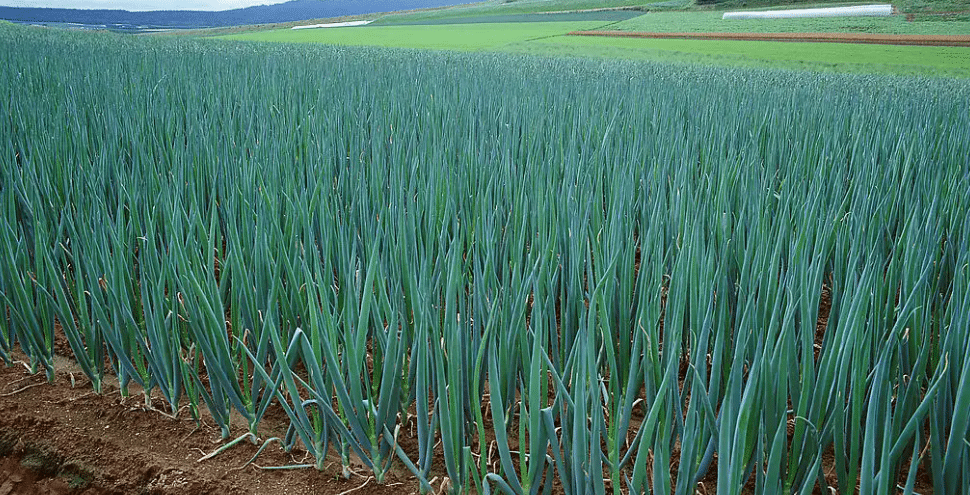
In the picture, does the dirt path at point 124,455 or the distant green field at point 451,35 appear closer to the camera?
the dirt path at point 124,455

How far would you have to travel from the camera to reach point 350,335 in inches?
33.3

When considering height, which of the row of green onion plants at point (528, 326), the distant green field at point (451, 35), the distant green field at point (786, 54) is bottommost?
the distant green field at point (786, 54)

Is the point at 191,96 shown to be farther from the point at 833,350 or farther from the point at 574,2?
the point at 574,2

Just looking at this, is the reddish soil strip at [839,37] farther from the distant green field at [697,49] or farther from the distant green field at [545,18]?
the distant green field at [545,18]

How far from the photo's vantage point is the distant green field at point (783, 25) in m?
12.0

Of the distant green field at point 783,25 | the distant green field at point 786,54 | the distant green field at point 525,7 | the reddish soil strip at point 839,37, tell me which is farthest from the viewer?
the distant green field at point 525,7

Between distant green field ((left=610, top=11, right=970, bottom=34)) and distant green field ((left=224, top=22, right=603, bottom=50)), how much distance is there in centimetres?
187

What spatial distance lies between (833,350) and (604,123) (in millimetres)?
2484

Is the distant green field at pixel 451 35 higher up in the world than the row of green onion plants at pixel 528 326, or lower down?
higher up

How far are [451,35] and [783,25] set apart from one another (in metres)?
8.10

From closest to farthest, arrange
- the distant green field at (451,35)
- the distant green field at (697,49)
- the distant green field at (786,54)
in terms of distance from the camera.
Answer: the distant green field at (786,54) < the distant green field at (697,49) < the distant green field at (451,35)

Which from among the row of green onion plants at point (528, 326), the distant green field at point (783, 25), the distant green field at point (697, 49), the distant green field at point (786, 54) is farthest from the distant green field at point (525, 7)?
the row of green onion plants at point (528, 326)

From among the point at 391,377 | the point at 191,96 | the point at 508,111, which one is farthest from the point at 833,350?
the point at 191,96

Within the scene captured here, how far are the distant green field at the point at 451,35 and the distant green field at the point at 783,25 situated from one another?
187 centimetres
